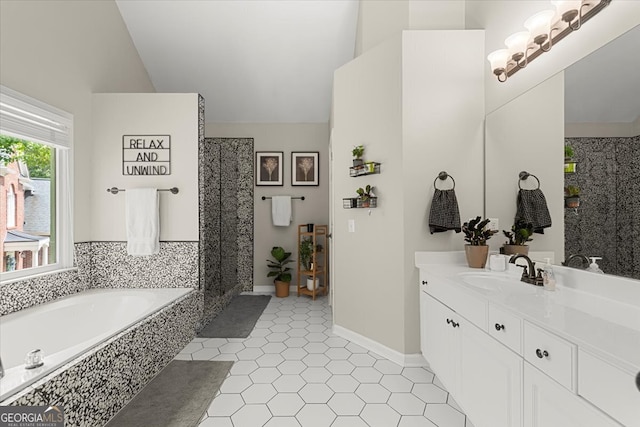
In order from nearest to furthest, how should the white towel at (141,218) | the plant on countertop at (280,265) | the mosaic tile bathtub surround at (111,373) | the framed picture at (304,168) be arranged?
the mosaic tile bathtub surround at (111,373) < the white towel at (141,218) < the plant on countertop at (280,265) < the framed picture at (304,168)

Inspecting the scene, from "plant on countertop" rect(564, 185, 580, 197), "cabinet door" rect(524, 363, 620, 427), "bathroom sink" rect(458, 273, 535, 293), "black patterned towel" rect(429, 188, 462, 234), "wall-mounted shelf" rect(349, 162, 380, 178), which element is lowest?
"cabinet door" rect(524, 363, 620, 427)

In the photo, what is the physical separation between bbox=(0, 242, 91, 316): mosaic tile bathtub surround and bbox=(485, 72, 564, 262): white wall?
3.42 m

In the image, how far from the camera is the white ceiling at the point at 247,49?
3.06 meters

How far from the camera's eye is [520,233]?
188 centimetres

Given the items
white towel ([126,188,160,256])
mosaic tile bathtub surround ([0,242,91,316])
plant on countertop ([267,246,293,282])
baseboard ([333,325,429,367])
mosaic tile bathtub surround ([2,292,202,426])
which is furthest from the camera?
plant on countertop ([267,246,293,282])

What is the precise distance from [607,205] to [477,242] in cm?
76

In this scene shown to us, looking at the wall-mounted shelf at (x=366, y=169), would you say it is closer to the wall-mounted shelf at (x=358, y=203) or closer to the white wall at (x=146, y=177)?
the wall-mounted shelf at (x=358, y=203)

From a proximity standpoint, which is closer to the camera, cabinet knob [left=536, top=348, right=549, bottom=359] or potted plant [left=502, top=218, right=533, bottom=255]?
cabinet knob [left=536, top=348, right=549, bottom=359]

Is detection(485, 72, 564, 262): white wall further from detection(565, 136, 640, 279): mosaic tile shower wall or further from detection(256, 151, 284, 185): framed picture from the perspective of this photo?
detection(256, 151, 284, 185): framed picture

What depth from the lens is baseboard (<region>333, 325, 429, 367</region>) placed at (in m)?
2.21

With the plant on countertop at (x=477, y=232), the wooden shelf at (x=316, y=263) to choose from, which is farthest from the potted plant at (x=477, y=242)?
the wooden shelf at (x=316, y=263)

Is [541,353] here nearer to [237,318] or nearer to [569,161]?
[569,161]

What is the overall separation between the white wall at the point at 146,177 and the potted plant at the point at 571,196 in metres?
2.82

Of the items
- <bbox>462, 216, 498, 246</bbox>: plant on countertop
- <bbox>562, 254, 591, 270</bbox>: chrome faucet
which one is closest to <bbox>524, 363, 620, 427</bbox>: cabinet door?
<bbox>562, 254, 591, 270</bbox>: chrome faucet
